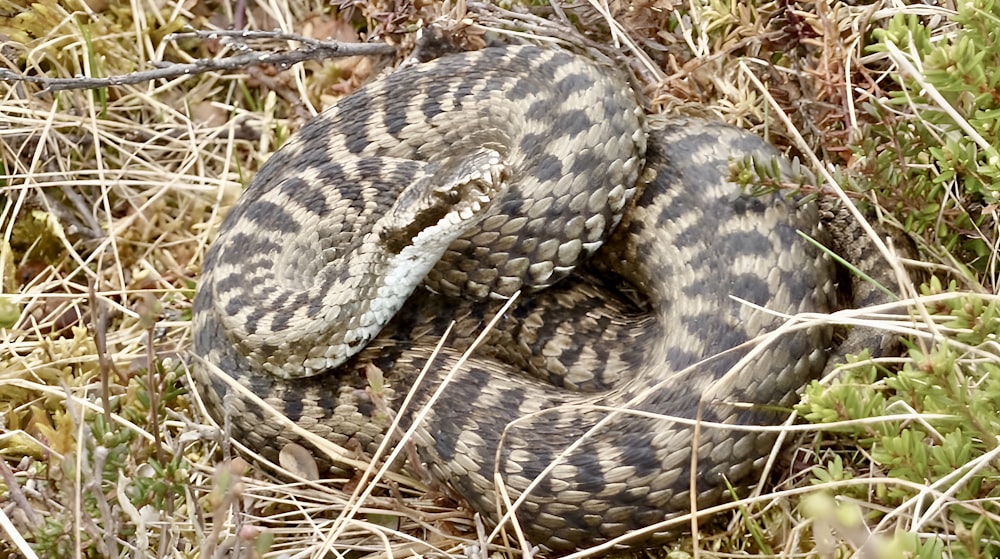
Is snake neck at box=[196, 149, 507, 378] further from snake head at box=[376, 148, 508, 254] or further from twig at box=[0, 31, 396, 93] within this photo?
twig at box=[0, 31, 396, 93]

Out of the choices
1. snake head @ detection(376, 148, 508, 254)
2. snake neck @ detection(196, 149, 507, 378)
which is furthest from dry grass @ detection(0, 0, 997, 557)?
snake head @ detection(376, 148, 508, 254)

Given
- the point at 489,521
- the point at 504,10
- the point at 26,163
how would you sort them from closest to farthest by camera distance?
1. the point at 489,521
2. the point at 504,10
3. the point at 26,163

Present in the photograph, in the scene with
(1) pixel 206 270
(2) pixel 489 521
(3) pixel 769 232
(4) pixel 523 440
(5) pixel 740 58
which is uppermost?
(5) pixel 740 58

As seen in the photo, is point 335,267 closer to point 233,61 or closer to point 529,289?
point 529,289

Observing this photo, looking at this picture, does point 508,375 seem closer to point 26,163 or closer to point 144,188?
point 144,188

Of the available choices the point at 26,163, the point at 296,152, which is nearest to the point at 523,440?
the point at 296,152
